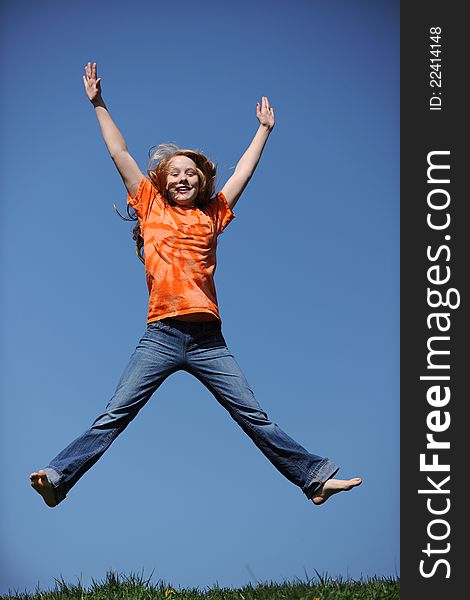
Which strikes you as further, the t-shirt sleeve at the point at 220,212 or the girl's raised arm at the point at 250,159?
the girl's raised arm at the point at 250,159

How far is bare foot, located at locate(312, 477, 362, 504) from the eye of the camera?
16.3 ft

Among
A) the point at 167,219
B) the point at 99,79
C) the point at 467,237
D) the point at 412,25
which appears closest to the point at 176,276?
the point at 167,219

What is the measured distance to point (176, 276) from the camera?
518cm

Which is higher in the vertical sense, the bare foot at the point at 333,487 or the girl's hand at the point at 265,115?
the girl's hand at the point at 265,115

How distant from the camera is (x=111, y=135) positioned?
216 inches

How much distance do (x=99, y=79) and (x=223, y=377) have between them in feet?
6.96

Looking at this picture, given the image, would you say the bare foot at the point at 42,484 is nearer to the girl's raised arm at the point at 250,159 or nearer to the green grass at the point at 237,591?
the green grass at the point at 237,591

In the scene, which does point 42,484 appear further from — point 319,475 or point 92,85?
point 92,85

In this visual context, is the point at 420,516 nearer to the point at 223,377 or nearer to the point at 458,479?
the point at 458,479

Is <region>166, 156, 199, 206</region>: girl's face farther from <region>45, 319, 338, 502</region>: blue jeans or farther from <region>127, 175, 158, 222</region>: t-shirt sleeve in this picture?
<region>45, 319, 338, 502</region>: blue jeans

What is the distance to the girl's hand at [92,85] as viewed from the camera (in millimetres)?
5492

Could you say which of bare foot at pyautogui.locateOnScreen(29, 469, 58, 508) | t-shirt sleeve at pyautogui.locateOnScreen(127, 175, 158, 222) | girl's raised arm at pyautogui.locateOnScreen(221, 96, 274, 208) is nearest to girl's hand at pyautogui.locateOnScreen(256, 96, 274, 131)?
Result: girl's raised arm at pyautogui.locateOnScreen(221, 96, 274, 208)

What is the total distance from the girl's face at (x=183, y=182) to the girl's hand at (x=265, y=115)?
62 centimetres

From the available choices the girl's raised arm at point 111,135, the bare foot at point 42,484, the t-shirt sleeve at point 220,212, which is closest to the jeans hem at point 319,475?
the bare foot at point 42,484
